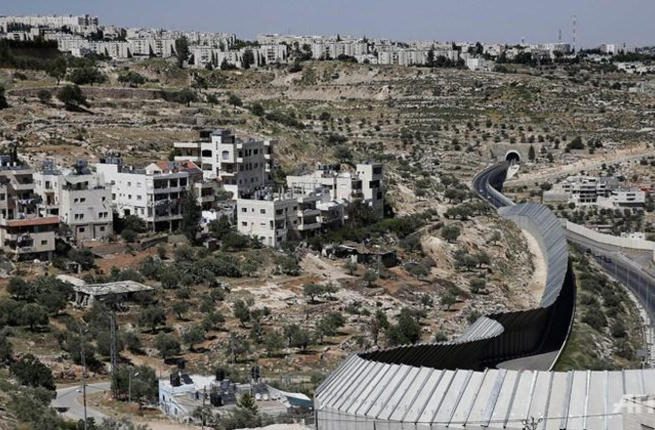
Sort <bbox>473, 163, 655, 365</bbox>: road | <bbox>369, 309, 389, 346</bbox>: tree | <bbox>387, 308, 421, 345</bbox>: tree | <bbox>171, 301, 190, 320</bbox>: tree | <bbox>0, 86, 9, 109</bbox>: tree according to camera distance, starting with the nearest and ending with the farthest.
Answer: <bbox>387, 308, 421, 345</bbox>: tree, <bbox>369, 309, 389, 346</bbox>: tree, <bbox>171, 301, 190, 320</bbox>: tree, <bbox>473, 163, 655, 365</bbox>: road, <bbox>0, 86, 9, 109</bbox>: tree

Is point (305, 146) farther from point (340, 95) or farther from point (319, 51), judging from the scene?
point (319, 51)

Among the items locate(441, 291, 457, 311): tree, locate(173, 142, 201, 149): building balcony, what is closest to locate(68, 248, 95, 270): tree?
locate(441, 291, 457, 311): tree

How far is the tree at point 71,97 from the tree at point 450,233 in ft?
57.7

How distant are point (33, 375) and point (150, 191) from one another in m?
13.6

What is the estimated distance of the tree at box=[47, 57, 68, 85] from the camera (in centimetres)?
5265

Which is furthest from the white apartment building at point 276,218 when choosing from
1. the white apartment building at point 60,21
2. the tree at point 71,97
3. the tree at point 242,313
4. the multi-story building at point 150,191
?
the white apartment building at point 60,21

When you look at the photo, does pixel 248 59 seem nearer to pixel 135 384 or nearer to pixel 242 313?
pixel 242 313

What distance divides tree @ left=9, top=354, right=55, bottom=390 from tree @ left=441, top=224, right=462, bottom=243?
64.0 ft

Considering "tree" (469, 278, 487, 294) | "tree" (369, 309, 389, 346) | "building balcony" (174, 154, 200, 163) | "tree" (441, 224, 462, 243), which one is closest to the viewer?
"tree" (369, 309, 389, 346)

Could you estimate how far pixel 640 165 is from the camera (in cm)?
6712

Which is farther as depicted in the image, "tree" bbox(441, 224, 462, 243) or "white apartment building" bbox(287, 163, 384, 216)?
"white apartment building" bbox(287, 163, 384, 216)

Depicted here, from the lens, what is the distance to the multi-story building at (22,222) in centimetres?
3055

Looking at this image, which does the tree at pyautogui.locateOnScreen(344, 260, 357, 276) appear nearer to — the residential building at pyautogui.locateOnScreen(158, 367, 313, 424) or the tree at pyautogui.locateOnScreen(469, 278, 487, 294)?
A: the tree at pyautogui.locateOnScreen(469, 278, 487, 294)

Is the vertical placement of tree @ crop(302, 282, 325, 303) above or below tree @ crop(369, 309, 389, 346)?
above
